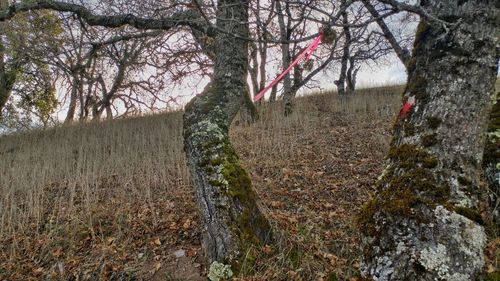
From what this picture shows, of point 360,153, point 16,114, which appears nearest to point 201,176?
point 360,153

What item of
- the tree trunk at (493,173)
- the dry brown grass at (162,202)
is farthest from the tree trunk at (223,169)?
the tree trunk at (493,173)

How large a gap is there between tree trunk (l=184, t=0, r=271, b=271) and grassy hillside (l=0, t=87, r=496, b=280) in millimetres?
226

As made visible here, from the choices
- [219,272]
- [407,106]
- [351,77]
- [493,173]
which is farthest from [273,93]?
[407,106]

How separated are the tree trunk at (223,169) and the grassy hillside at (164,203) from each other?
23 centimetres

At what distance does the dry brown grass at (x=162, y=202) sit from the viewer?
121 inches

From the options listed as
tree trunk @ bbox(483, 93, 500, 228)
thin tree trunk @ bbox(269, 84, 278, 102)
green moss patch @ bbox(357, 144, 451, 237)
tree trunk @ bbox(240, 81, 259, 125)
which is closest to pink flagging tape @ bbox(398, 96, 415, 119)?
green moss patch @ bbox(357, 144, 451, 237)

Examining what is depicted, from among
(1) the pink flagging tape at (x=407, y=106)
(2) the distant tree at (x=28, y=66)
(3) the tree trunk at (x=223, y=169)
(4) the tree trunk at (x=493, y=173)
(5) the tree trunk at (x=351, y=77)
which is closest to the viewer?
(1) the pink flagging tape at (x=407, y=106)

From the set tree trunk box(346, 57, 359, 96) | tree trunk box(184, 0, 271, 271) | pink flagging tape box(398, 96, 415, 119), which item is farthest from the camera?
tree trunk box(346, 57, 359, 96)

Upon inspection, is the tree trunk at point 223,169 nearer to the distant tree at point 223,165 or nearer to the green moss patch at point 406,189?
the distant tree at point 223,165

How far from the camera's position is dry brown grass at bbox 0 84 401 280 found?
3086 mm

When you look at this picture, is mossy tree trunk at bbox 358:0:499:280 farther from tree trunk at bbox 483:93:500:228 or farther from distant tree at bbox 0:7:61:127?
distant tree at bbox 0:7:61:127

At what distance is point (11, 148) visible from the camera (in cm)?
869

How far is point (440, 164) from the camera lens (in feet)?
5.91

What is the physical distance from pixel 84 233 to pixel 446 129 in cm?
360
